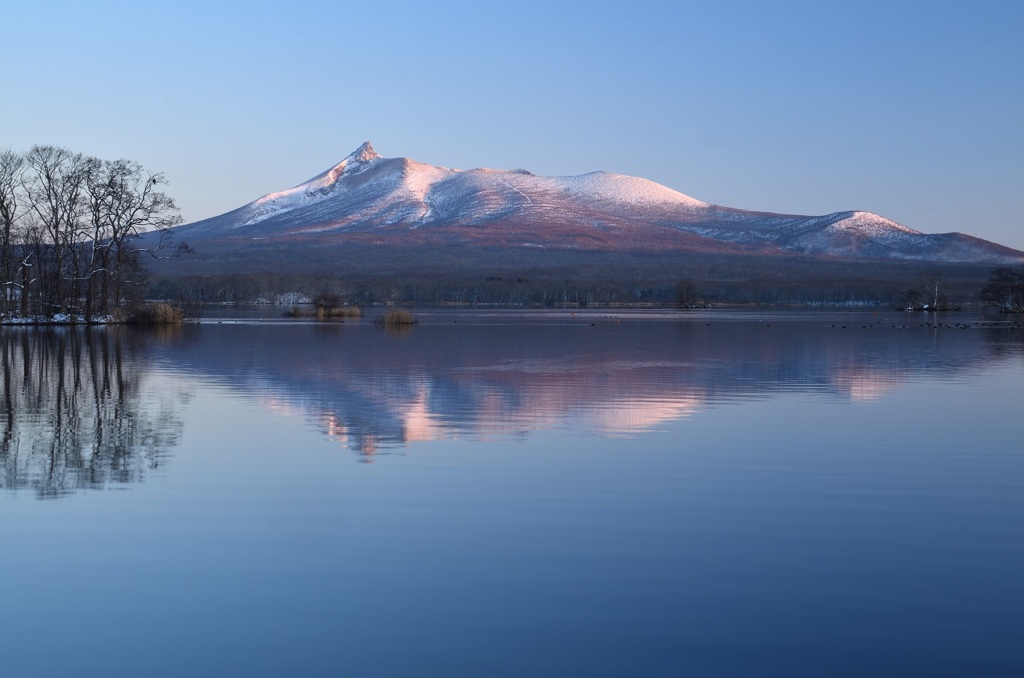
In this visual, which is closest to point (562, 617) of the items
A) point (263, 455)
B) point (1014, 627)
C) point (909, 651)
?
point (909, 651)

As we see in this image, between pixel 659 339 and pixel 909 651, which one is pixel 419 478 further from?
pixel 659 339

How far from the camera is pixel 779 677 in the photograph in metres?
5.95

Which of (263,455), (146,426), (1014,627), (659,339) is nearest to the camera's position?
(1014,627)

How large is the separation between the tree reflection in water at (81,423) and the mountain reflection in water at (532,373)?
1987 mm

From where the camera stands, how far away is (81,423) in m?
16.0

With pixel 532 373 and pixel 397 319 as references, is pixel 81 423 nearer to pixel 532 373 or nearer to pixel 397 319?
pixel 532 373

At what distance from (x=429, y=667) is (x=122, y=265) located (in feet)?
184

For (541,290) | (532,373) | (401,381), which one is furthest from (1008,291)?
(401,381)

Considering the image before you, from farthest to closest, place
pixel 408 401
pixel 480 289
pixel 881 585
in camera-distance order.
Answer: pixel 480 289 < pixel 408 401 < pixel 881 585

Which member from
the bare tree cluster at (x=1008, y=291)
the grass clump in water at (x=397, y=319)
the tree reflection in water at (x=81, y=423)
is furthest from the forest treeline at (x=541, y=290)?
the tree reflection in water at (x=81, y=423)

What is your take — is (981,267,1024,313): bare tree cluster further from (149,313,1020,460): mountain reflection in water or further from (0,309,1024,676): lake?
(0,309,1024,676): lake

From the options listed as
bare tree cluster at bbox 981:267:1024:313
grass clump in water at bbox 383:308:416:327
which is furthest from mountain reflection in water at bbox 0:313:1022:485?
bare tree cluster at bbox 981:267:1024:313

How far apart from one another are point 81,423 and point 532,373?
11.2m

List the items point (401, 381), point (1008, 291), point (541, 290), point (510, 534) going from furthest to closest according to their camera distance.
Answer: point (541, 290)
point (1008, 291)
point (401, 381)
point (510, 534)
